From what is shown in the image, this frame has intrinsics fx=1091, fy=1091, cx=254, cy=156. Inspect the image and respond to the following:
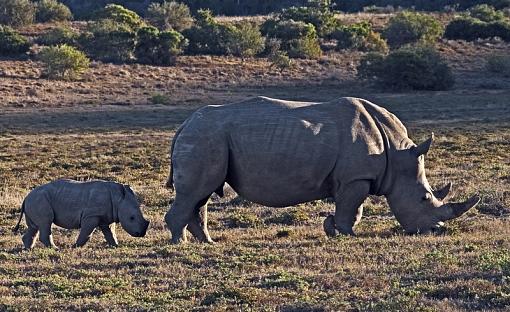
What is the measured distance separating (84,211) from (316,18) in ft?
220

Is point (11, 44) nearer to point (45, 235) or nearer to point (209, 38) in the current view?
point (209, 38)

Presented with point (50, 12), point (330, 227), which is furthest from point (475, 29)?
point (330, 227)

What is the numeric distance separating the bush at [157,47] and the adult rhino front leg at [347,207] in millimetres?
52365

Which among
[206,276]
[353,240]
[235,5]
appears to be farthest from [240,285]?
[235,5]

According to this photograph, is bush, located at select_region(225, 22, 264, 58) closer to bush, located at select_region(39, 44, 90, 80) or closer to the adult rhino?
bush, located at select_region(39, 44, 90, 80)

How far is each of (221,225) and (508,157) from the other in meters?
13.6

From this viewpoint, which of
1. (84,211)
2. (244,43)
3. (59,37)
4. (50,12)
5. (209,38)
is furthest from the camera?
(50,12)

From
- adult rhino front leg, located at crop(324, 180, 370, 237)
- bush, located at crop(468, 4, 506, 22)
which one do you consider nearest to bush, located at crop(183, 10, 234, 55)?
bush, located at crop(468, 4, 506, 22)

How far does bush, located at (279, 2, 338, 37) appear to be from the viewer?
8081 centimetres

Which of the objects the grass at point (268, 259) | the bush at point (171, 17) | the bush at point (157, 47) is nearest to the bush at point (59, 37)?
the bush at point (157, 47)

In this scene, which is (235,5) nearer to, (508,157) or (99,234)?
(508,157)

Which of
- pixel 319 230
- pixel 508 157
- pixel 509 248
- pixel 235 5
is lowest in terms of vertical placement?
pixel 235 5

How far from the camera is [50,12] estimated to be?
87.4 meters

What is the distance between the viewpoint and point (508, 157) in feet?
96.0
